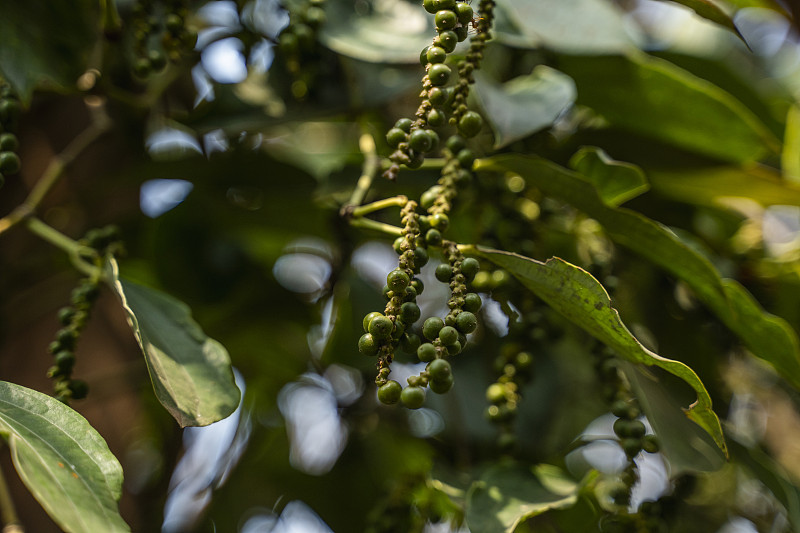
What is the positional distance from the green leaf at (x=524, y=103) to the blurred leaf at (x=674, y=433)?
22 cm

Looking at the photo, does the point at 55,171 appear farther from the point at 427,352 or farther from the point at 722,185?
the point at 722,185

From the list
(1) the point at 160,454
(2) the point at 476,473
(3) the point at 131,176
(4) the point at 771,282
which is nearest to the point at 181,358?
(2) the point at 476,473

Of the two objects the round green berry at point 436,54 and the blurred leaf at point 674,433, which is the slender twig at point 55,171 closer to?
the round green berry at point 436,54

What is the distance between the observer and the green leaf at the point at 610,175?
0.58 metres

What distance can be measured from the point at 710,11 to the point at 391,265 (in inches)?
23.8

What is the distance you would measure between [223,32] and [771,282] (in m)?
0.71

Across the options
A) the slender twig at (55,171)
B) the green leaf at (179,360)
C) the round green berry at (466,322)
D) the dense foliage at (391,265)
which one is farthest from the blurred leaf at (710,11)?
the slender twig at (55,171)

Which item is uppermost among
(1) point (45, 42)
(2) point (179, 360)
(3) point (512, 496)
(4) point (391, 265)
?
(1) point (45, 42)

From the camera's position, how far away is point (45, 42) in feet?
1.96

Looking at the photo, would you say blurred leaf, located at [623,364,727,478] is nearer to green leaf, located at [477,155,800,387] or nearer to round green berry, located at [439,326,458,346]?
Result: green leaf, located at [477,155,800,387]

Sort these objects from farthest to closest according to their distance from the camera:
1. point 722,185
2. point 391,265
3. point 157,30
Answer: point 391,265
point 722,185
point 157,30

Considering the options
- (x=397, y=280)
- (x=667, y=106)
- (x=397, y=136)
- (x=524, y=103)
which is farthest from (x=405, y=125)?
(x=667, y=106)

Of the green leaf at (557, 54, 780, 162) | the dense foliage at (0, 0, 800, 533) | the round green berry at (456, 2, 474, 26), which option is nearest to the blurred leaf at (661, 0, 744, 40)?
the dense foliage at (0, 0, 800, 533)

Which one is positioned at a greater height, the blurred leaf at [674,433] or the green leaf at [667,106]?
the green leaf at [667,106]
